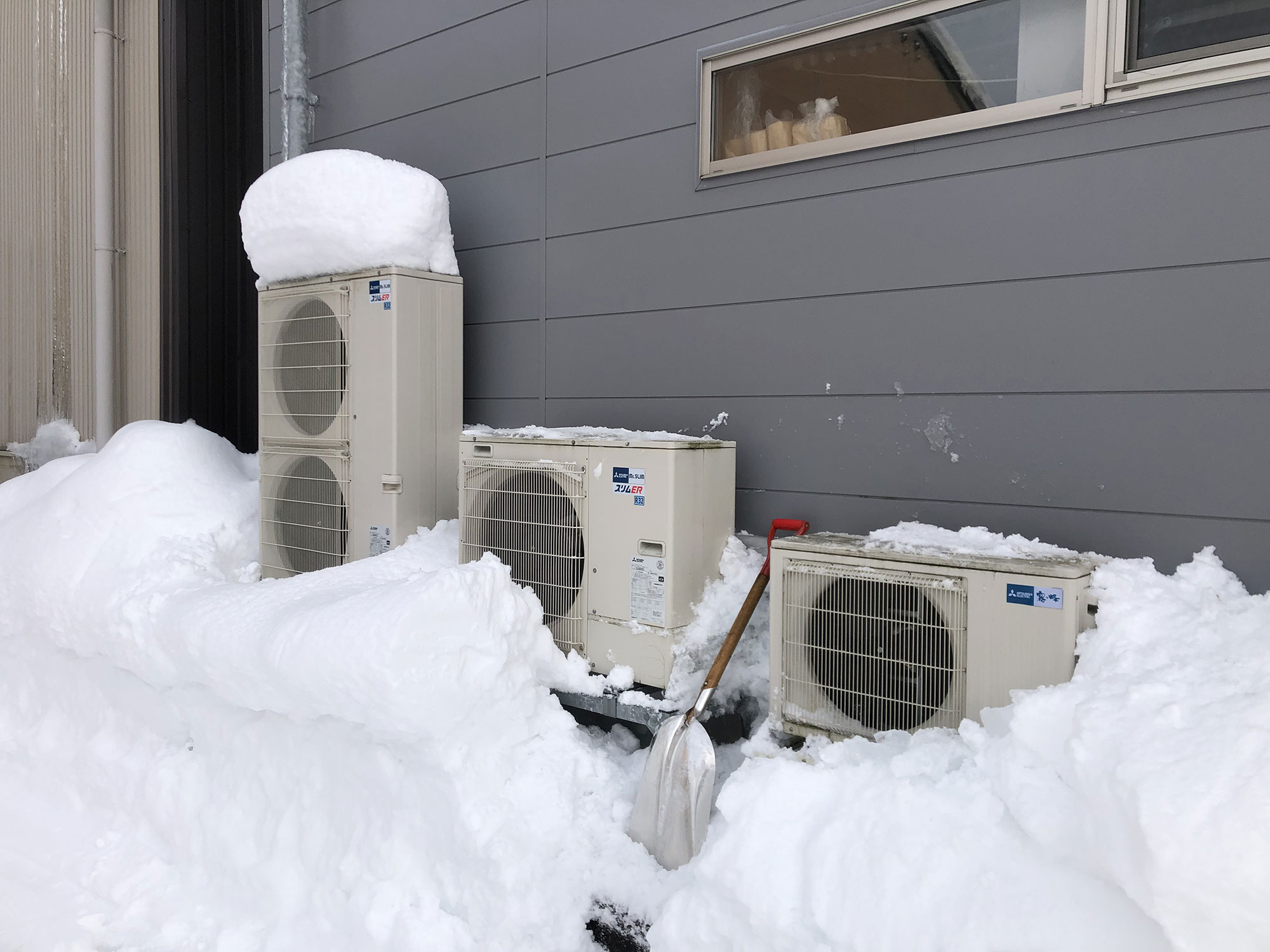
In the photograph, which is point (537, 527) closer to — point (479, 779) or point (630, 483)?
point (630, 483)

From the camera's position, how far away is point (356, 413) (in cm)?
327

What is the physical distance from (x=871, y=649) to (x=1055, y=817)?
0.61m

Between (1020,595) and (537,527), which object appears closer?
(1020,595)

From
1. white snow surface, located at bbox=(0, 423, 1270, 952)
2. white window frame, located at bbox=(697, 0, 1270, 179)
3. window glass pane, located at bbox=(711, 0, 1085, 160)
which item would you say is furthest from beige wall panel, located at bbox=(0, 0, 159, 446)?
window glass pane, located at bbox=(711, 0, 1085, 160)

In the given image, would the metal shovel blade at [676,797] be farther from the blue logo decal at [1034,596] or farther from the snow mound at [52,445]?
the snow mound at [52,445]

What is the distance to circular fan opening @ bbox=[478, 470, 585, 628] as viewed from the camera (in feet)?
8.75

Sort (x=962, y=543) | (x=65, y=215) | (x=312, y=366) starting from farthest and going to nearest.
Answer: (x=65, y=215) → (x=312, y=366) → (x=962, y=543)

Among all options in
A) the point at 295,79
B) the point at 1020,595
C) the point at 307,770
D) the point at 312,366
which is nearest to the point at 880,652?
the point at 1020,595

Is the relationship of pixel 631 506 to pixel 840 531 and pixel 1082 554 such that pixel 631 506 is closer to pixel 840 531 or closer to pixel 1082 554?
pixel 840 531

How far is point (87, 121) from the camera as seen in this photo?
5500 millimetres

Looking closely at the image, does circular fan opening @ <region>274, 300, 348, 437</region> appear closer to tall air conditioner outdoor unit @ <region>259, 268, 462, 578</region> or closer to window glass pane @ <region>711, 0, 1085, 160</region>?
tall air conditioner outdoor unit @ <region>259, 268, 462, 578</region>

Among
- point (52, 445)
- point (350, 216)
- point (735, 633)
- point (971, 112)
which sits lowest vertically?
point (735, 633)

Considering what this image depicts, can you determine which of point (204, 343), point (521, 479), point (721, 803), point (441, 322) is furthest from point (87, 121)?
point (721, 803)

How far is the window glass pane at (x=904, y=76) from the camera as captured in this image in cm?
238
